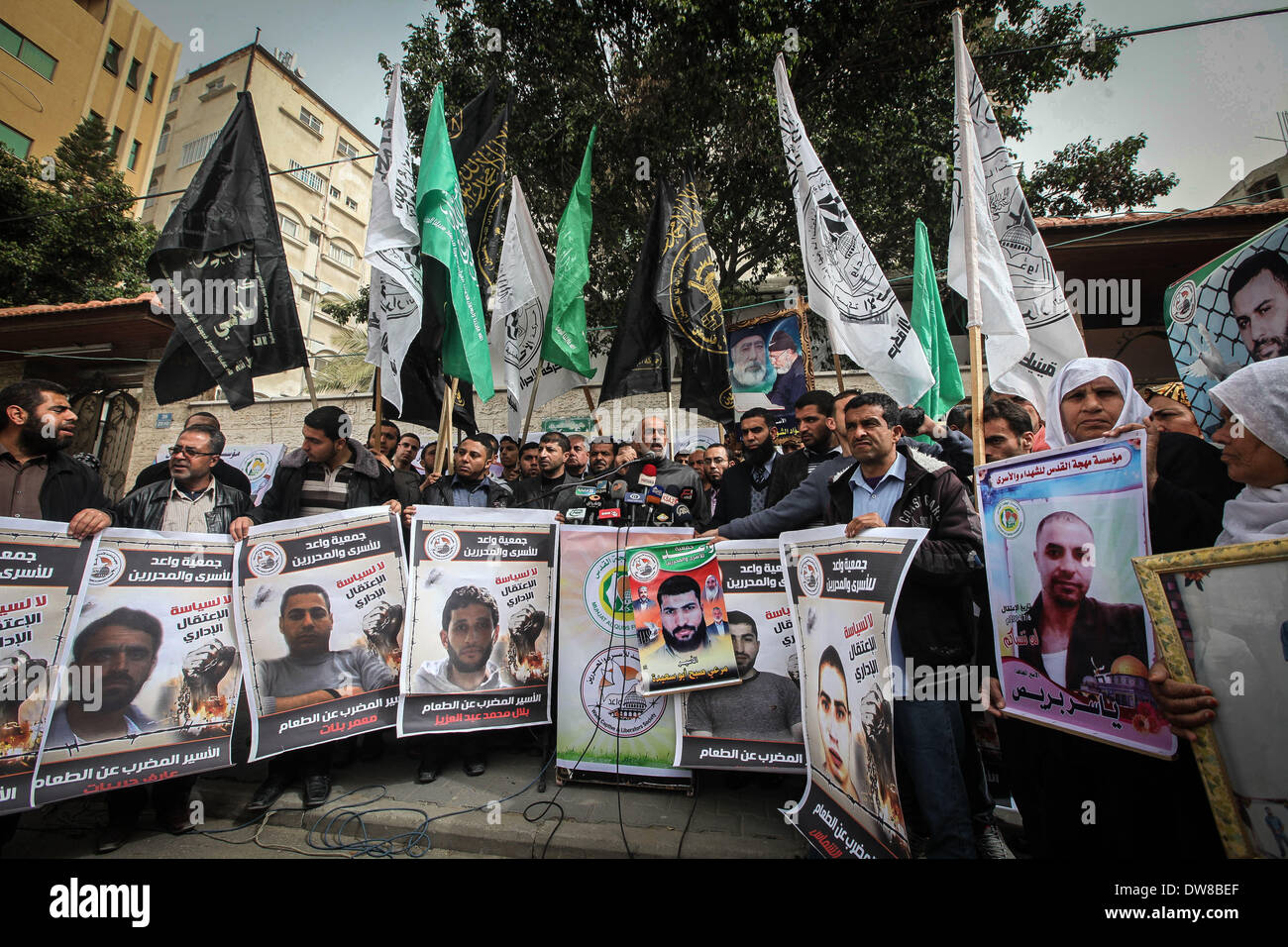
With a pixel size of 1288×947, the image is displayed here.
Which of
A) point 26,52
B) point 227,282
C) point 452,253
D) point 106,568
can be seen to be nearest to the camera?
point 106,568

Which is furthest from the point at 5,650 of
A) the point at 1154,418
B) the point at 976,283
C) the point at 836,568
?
the point at 1154,418

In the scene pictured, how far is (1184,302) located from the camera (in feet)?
9.73

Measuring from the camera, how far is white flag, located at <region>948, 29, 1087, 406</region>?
326cm

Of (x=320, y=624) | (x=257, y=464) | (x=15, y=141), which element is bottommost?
(x=320, y=624)

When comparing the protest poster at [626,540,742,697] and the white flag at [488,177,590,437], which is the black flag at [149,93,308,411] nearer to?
the white flag at [488,177,590,437]

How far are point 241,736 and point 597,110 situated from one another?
933 cm

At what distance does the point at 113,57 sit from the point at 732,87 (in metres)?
30.3

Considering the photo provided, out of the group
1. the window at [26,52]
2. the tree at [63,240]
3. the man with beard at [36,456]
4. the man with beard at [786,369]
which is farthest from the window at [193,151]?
the man with beard at [36,456]

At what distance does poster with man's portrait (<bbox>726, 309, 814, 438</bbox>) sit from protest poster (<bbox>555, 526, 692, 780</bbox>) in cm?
508

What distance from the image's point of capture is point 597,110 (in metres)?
9.25

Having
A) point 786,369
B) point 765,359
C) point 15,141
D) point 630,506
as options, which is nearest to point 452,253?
point 630,506

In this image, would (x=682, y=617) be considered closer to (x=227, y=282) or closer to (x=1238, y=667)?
(x=1238, y=667)
